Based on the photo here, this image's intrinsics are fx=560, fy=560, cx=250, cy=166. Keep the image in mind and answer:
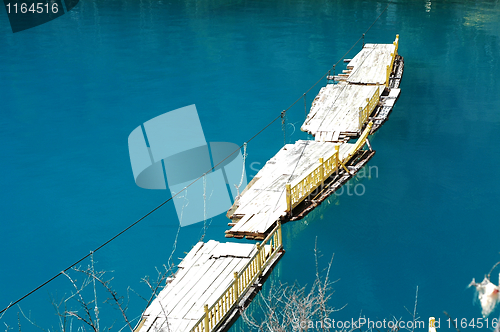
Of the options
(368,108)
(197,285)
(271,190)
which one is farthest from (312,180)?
(368,108)

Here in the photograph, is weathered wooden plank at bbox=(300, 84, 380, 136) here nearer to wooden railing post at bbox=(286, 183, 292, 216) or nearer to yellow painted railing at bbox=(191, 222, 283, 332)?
wooden railing post at bbox=(286, 183, 292, 216)

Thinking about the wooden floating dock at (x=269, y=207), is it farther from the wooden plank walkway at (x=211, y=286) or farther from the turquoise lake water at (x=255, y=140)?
the turquoise lake water at (x=255, y=140)

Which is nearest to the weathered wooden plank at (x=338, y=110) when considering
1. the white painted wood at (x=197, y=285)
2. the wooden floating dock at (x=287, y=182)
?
the wooden floating dock at (x=287, y=182)

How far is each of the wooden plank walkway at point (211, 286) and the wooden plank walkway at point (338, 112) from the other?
26.5 ft

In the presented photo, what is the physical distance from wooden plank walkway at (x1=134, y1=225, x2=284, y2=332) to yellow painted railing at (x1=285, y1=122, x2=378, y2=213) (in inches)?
61.1

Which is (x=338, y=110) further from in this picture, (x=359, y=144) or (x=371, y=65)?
(x=371, y=65)

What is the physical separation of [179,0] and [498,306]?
48.8 metres

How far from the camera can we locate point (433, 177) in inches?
900

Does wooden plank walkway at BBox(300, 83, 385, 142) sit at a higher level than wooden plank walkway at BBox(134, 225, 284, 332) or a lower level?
higher

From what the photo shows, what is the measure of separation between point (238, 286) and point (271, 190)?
5474 millimetres

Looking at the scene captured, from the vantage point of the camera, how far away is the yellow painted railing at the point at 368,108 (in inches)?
922

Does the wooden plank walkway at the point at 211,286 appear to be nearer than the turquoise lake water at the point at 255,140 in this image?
Yes

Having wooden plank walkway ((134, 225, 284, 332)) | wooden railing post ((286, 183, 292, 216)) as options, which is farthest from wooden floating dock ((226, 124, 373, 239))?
wooden plank walkway ((134, 225, 284, 332))

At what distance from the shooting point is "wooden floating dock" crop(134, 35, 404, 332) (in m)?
13.5
